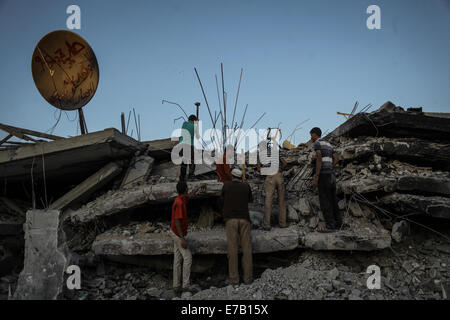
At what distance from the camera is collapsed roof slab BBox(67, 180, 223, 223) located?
5109mm

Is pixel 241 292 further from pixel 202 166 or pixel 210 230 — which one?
pixel 202 166

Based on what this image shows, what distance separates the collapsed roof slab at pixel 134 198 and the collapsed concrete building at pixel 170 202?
0.02 m

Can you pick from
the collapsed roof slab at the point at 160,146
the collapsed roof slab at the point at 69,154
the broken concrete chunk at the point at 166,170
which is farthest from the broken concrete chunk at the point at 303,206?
the collapsed roof slab at the point at 69,154

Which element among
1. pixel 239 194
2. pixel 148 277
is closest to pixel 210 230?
pixel 239 194

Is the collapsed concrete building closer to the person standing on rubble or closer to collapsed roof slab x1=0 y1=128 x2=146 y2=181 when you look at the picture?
collapsed roof slab x1=0 y1=128 x2=146 y2=181

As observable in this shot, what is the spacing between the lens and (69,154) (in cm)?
535

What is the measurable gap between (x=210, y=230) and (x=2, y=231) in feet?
14.9

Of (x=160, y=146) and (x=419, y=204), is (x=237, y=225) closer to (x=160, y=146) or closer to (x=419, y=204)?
(x=419, y=204)

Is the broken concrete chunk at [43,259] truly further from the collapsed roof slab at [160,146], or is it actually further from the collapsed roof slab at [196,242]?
the collapsed roof slab at [160,146]

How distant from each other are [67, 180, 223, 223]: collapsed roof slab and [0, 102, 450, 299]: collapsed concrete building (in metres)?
0.02

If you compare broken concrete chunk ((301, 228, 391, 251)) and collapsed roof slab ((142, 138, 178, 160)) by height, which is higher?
collapsed roof slab ((142, 138, 178, 160))

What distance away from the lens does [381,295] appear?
11.7 ft

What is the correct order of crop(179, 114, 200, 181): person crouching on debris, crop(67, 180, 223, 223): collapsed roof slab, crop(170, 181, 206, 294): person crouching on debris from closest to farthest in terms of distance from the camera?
1. crop(170, 181, 206, 294): person crouching on debris
2. crop(67, 180, 223, 223): collapsed roof slab
3. crop(179, 114, 200, 181): person crouching on debris

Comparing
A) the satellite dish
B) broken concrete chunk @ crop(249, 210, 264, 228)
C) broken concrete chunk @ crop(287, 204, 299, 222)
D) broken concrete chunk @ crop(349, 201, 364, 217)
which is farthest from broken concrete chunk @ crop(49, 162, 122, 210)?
broken concrete chunk @ crop(349, 201, 364, 217)
